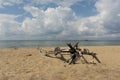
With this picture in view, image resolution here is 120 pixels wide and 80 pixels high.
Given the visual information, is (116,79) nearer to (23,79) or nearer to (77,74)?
(77,74)

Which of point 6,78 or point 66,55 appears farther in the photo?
point 66,55

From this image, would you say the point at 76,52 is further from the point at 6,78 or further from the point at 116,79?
the point at 6,78

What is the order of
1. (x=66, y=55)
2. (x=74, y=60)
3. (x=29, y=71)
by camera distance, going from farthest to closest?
(x=66, y=55) → (x=74, y=60) → (x=29, y=71)

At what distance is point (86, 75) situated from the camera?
13148 millimetres

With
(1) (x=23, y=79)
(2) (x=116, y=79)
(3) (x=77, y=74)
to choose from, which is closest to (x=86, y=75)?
(3) (x=77, y=74)

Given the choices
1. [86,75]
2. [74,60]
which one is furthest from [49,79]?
[74,60]

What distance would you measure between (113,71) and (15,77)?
22.1 feet

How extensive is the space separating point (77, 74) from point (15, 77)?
13.0 feet

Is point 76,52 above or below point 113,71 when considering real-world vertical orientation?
→ above

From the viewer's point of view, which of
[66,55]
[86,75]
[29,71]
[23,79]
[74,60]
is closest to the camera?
[23,79]

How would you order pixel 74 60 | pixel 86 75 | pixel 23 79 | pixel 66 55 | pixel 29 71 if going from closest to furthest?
1. pixel 23 79
2. pixel 86 75
3. pixel 29 71
4. pixel 74 60
5. pixel 66 55

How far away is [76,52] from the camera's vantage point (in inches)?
725

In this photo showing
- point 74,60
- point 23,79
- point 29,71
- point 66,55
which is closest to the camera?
point 23,79

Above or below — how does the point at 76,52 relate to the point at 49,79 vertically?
above
